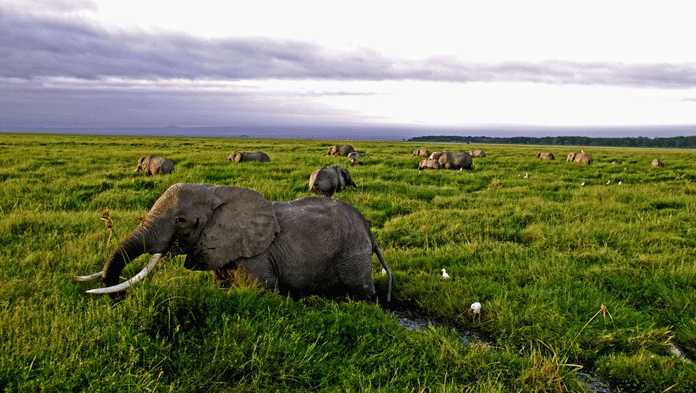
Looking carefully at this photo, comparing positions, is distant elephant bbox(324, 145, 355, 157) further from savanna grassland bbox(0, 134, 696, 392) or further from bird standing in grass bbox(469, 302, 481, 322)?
bird standing in grass bbox(469, 302, 481, 322)

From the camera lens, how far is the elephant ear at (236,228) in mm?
4051

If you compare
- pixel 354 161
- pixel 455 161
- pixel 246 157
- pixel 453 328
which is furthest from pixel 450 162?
→ pixel 453 328

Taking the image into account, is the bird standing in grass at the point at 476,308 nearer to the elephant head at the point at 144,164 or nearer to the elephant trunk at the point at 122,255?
the elephant trunk at the point at 122,255

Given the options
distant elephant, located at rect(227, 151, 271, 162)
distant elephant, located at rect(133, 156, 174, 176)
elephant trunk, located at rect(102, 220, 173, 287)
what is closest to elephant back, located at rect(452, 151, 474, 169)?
distant elephant, located at rect(227, 151, 271, 162)

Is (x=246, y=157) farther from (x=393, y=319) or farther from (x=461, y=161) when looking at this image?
(x=393, y=319)

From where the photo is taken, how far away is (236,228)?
4.21 meters

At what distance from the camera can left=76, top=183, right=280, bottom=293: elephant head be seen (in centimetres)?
357

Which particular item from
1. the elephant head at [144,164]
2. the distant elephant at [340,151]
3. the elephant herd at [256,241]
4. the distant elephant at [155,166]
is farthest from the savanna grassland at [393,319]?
the distant elephant at [340,151]

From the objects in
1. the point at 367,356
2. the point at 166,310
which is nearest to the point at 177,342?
the point at 166,310

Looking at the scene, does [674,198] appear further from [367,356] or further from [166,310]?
[166,310]

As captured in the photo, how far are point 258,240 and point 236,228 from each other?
0.29m

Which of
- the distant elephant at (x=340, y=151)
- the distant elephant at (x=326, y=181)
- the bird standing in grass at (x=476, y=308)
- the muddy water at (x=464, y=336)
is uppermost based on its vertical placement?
the distant elephant at (x=340, y=151)

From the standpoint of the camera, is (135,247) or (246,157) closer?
(135,247)

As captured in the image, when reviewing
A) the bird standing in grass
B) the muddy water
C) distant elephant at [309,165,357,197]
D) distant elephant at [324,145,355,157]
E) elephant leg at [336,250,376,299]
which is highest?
distant elephant at [324,145,355,157]
